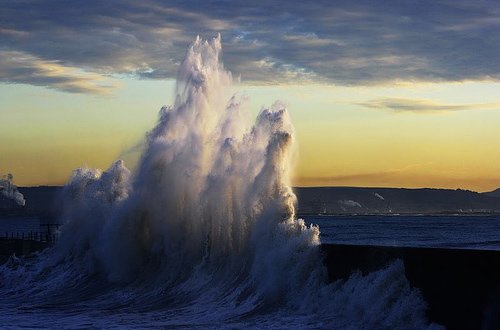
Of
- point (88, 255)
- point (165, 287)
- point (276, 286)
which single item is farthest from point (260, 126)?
point (88, 255)

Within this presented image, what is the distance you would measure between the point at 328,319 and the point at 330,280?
1719mm

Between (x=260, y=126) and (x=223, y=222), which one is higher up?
(x=260, y=126)

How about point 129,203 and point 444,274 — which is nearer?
point 444,274

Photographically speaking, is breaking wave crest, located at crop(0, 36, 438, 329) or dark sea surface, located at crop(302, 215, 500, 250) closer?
breaking wave crest, located at crop(0, 36, 438, 329)

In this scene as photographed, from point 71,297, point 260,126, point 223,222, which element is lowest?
point 71,297

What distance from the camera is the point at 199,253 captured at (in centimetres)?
3591

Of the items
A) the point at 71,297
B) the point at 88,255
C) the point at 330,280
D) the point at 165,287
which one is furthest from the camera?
the point at 88,255

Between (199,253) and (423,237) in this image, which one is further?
(423,237)

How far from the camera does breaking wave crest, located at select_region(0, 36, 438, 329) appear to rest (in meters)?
25.3

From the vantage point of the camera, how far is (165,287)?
3472 centimetres

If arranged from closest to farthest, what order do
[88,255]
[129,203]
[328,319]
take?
[328,319] < [129,203] < [88,255]

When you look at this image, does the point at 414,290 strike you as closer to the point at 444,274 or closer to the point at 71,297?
the point at 444,274

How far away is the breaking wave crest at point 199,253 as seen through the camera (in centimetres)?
2530

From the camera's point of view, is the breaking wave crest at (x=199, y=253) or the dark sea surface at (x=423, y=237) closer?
the breaking wave crest at (x=199, y=253)
